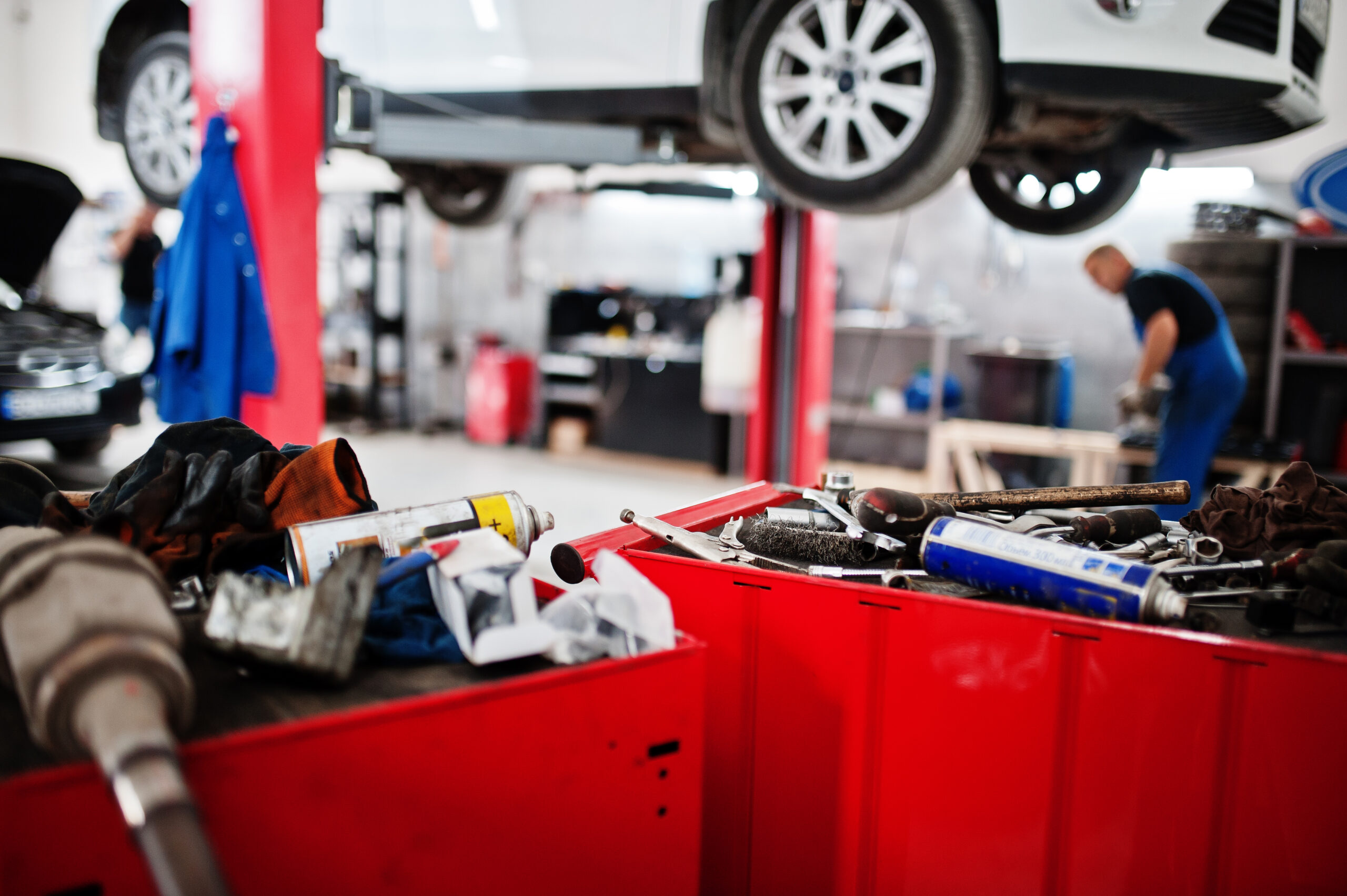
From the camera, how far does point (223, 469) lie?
1295mm

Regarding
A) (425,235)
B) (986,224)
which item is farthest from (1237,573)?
(425,235)

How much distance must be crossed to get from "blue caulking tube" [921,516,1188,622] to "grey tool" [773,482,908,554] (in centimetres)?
7

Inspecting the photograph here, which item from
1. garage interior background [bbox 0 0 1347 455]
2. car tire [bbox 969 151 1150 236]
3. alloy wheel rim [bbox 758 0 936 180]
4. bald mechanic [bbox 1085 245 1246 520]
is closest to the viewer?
alloy wheel rim [bbox 758 0 936 180]

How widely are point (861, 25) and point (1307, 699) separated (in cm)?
229

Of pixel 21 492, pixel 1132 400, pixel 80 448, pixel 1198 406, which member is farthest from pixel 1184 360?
pixel 80 448

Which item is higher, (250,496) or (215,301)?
(215,301)

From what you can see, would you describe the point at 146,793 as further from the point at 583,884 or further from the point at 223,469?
the point at 223,469

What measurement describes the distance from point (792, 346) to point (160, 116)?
3415 millimetres

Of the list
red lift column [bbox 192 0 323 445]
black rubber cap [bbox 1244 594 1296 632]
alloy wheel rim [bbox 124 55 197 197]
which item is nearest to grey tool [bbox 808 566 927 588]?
black rubber cap [bbox 1244 594 1296 632]

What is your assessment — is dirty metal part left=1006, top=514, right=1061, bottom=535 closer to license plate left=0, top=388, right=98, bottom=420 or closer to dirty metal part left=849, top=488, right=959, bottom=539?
dirty metal part left=849, top=488, right=959, bottom=539

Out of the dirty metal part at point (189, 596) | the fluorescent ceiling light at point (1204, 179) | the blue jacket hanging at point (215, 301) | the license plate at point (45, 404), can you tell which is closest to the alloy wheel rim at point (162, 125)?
the blue jacket hanging at point (215, 301)

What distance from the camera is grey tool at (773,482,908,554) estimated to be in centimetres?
144

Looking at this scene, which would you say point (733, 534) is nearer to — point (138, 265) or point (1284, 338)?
point (1284, 338)

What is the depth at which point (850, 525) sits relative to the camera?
1.56 metres
